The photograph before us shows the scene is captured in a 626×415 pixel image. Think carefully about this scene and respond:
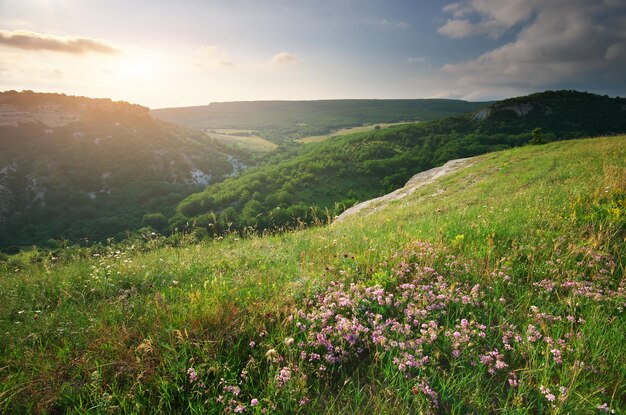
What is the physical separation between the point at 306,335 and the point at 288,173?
8545 centimetres

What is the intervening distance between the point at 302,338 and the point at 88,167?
122 metres

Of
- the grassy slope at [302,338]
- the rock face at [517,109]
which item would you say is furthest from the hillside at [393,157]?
the grassy slope at [302,338]

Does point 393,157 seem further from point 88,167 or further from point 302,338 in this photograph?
point 88,167

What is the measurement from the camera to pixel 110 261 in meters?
6.78

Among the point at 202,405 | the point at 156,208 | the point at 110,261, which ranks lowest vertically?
the point at 156,208

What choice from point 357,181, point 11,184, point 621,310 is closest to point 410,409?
point 621,310

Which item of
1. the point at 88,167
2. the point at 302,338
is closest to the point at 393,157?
the point at 302,338

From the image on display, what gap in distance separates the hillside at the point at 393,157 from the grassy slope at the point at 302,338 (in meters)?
56.9

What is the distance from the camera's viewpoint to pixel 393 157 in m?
86.1

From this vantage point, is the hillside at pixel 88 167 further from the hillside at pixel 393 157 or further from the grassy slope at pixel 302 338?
the grassy slope at pixel 302 338

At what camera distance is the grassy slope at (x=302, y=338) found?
101 inches

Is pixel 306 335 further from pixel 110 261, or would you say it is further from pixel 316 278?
pixel 110 261

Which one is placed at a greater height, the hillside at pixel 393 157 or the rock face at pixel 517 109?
the rock face at pixel 517 109

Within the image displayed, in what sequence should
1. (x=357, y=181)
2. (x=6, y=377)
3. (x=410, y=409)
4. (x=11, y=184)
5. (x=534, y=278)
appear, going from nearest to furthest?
(x=410, y=409)
(x=6, y=377)
(x=534, y=278)
(x=357, y=181)
(x=11, y=184)
